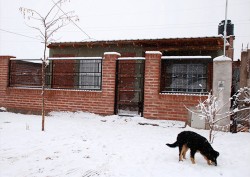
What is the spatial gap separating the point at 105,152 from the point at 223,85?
4047 millimetres

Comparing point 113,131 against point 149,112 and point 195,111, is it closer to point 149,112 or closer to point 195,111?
point 149,112

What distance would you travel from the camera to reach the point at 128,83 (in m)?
14.1

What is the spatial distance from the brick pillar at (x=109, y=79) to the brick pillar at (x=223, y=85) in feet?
11.4

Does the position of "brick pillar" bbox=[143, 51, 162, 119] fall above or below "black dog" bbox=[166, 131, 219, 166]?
above

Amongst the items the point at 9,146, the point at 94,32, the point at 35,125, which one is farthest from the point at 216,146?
the point at 94,32

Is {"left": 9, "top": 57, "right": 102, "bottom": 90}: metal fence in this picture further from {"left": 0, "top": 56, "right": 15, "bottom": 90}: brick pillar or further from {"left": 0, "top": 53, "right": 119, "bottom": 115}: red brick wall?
{"left": 0, "top": 53, "right": 119, "bottom": 115}: red brick wall

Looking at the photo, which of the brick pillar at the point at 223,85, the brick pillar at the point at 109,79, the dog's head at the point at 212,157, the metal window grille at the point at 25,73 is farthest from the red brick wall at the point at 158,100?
the metal window grille at the point at 25,73

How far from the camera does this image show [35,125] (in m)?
7.47

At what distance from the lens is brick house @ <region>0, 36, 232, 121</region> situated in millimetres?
8203

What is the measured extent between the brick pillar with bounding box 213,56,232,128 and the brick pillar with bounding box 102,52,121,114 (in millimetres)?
3460

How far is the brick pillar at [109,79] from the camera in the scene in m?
8.80

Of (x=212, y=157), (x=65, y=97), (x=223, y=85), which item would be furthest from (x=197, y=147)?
(x=65, y=97)

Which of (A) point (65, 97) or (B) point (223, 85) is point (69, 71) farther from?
(B) point (223, 85)

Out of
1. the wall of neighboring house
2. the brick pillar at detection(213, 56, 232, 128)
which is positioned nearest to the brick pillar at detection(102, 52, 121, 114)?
the brick pillar at detection(213, 56, 232, 128)
